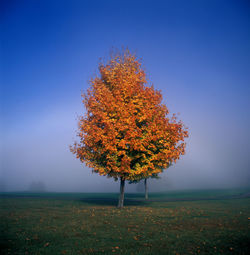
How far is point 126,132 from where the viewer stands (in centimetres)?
2011

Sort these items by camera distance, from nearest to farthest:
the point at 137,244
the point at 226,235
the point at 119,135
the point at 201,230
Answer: the point at 137,244 → the point at 226,235 → the point at 201,230 → the point at 119,135

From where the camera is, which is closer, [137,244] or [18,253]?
[18,253]

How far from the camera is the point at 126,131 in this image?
65.8ft

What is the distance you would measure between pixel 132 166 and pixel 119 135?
12.2ft

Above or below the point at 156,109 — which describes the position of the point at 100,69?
above

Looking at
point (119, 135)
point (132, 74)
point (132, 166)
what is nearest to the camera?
point (119, 135)

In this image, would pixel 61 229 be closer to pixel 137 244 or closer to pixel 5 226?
pixel 5 226

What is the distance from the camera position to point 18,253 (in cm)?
789

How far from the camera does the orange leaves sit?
20.0 meters

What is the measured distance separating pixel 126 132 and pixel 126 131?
114 millimetres

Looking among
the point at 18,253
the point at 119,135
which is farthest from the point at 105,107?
the point at 18,253

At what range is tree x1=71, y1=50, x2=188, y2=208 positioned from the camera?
20.0m

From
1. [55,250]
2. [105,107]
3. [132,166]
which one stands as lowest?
[55,250]

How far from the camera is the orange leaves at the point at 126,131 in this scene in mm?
19984
